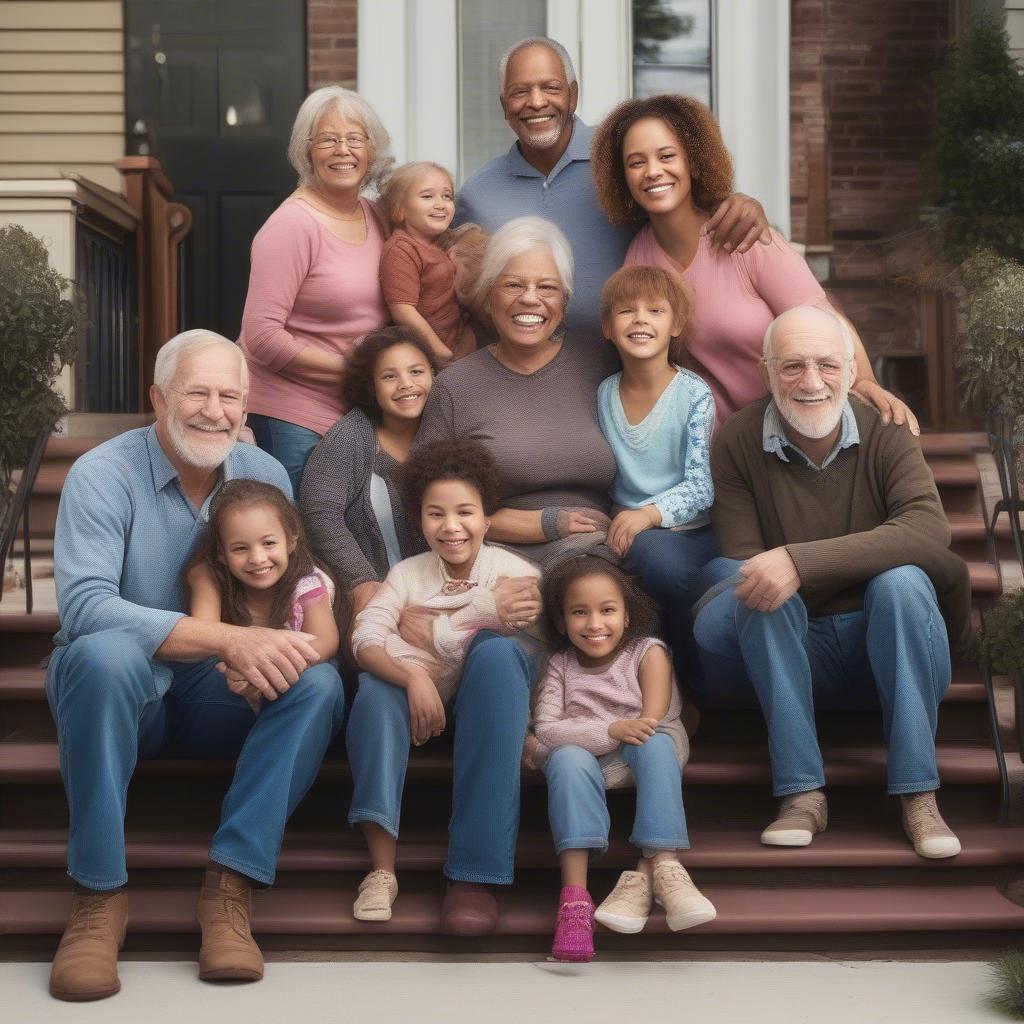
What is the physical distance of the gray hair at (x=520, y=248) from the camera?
130 inches

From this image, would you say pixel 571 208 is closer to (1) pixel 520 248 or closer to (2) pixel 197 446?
(1) pixel 520 248

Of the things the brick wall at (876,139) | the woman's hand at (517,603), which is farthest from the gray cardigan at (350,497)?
the brick wall at (876,139)

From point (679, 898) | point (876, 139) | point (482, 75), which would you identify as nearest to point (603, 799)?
point (679, 898)

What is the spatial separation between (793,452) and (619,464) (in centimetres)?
40

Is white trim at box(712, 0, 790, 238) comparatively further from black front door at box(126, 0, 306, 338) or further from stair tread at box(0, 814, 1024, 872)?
stair tread at box(0, 814, 1024, 872)

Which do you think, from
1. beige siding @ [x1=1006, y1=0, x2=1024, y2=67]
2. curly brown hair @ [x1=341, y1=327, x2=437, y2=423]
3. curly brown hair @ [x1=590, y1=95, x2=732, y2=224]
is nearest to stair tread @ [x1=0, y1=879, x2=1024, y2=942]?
curly brown hair @ [x1=341, y1=327, x2=437, y2=423]

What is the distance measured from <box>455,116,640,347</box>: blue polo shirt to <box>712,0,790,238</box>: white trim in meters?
2.02

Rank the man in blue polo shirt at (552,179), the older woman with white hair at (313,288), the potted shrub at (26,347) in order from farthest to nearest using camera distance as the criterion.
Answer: the potted shrub at (26,347) < the man in blue polo shirt at (552,179) < the older woman with white hair at (313,288)

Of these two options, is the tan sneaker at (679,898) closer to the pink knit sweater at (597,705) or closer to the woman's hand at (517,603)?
the pink knit sweater at (597,705)

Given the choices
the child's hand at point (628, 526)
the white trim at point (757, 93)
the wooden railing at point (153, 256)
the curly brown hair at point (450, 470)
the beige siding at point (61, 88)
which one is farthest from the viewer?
the beige siding at point (61, 88)

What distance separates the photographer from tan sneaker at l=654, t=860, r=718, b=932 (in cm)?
268

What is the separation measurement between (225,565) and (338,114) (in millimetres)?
1281

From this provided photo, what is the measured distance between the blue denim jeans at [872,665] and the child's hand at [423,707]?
0.61 metres

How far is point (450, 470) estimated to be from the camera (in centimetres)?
304
